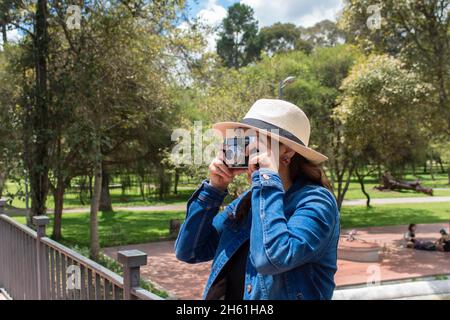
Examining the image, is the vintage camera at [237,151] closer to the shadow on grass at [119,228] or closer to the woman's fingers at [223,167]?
the woman's fingers at [223,167]

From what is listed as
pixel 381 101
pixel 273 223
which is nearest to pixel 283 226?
pixel 273 223

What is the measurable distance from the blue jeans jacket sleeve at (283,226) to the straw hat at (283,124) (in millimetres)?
141

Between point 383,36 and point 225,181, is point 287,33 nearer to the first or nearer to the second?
point 383,36

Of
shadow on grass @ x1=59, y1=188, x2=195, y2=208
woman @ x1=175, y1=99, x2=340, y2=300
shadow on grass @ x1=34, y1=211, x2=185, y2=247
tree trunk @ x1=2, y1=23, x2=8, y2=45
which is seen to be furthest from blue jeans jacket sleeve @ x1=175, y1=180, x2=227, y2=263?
shadow on grass @ x1=59, y1=188, x2=195, y2=208

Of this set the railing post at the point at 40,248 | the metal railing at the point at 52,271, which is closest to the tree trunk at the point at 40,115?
the metal railing at the point at 52,271

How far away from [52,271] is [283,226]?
2.74 metres

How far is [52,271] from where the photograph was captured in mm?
3574

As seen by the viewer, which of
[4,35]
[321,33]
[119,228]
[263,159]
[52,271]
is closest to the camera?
[263,159]

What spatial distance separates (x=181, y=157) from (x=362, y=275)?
5.34 m

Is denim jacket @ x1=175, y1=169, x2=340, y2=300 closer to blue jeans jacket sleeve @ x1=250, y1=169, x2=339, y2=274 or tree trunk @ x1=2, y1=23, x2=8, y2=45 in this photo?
blue jeans jacket sleeve @ x1=250, y1=169, x2=339, y2=274

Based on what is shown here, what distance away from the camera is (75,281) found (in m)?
3.08

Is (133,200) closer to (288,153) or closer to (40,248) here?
(40,248)

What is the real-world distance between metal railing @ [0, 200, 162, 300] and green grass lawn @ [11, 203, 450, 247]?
7.46m
